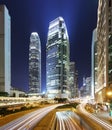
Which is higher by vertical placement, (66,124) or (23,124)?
(23,124)

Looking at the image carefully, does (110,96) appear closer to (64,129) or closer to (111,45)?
(111,45)

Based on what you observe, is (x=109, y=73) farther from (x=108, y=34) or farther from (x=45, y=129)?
(x=45, y=129)

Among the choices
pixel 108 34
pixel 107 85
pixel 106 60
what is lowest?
pixel 107 85

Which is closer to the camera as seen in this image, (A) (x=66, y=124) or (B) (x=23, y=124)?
(B) (x=23, y=124)

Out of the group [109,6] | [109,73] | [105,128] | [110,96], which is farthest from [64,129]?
[109,6]

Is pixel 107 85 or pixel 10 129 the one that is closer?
pixel 10 129

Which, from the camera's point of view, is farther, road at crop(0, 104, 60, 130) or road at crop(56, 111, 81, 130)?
road at crop(56, 111, 81, 130)

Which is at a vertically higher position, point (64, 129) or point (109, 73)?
point (109, 73)

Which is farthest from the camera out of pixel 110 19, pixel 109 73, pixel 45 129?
pixel 110 19

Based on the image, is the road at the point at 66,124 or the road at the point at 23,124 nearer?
the road at the point at 23,124

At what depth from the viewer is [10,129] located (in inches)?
2432

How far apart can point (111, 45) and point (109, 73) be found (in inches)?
522

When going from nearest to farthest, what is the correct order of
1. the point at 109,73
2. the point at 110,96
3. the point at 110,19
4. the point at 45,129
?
1. the point at 45,129
2. the point at 110,96
3. the point at 109,73
4. the point at 110,19

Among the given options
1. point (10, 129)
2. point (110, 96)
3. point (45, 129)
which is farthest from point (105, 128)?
point (110, 96)
